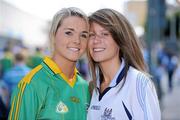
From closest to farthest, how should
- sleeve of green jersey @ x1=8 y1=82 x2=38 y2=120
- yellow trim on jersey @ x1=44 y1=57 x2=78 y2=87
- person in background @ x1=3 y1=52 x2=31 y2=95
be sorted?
sleeve of green jersey @ x1=8 y1=82 x2=38 y2=120
yellow trim on jersey @ x1=44 y1=57 x2=78 y2=87
person in background @ x1=3 y1=52 x2=31 y2=95

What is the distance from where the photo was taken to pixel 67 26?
146 inches

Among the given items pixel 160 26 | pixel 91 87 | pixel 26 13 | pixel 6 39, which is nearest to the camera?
pixel 91 87

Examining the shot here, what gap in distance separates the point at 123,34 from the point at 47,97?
751 mm

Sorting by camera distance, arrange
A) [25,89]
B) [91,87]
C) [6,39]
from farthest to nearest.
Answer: [6,39] < [91,87] < [25,89]

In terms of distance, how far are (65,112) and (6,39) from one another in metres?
17.7

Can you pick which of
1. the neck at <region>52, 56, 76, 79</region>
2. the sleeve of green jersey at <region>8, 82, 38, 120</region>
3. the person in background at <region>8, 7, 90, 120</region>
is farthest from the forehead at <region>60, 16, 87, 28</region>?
the sleeve of green jersey at <region>8, 82, 38, 120</region>

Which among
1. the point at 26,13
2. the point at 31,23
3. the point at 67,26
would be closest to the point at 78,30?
the point at 67,26

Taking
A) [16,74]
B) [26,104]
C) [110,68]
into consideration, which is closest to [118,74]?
[110,68]

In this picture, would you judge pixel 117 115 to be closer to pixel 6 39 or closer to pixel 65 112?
pixel 65 112

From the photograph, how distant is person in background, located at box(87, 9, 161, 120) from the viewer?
3.50 metres

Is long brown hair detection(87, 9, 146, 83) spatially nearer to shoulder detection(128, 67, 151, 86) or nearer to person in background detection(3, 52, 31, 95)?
shoulder detection(128, 67, 151, 86)

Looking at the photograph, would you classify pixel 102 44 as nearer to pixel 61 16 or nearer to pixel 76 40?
pixel 76 40

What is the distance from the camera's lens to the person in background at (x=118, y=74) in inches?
138

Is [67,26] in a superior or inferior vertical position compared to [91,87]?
superior
